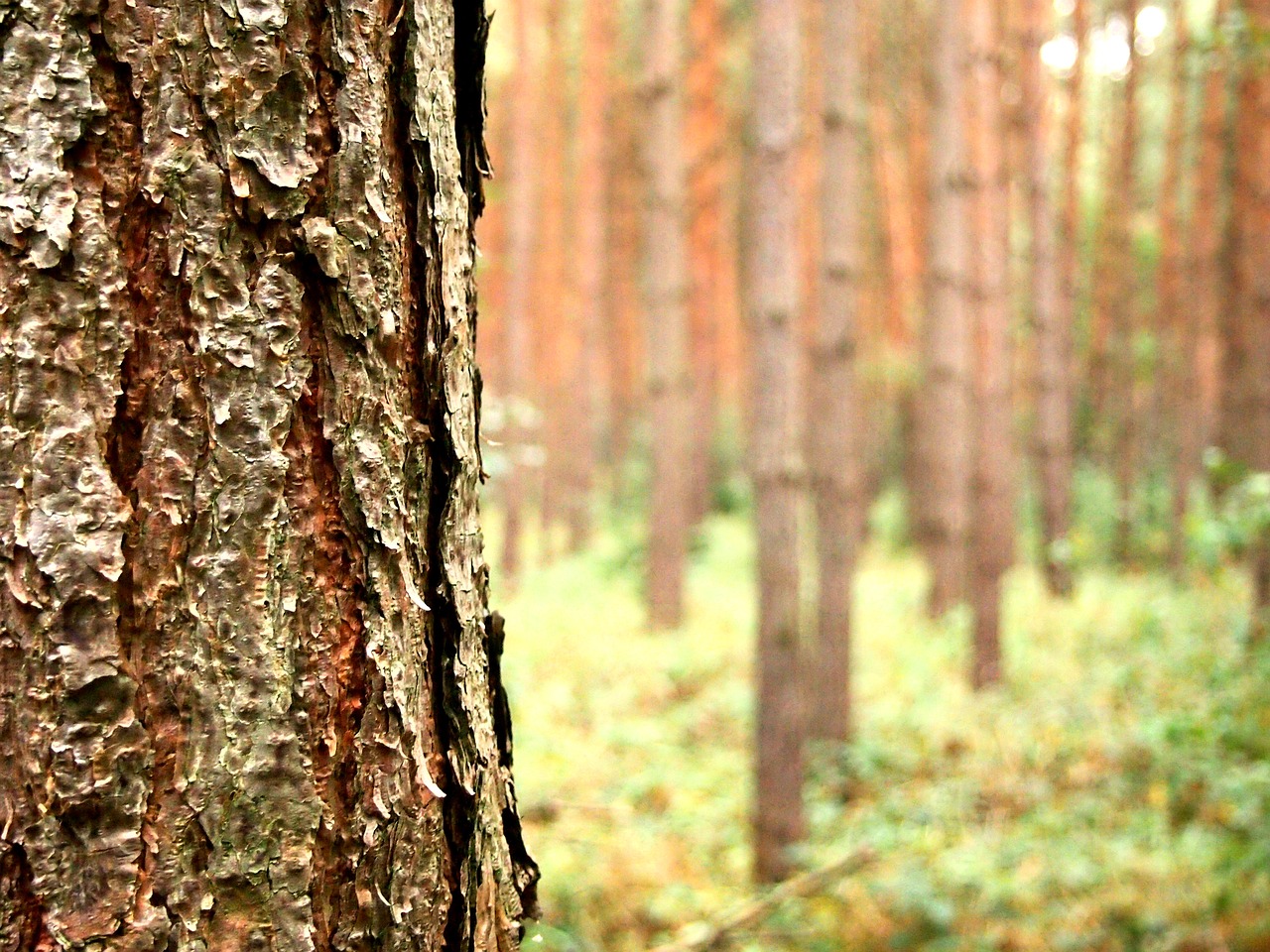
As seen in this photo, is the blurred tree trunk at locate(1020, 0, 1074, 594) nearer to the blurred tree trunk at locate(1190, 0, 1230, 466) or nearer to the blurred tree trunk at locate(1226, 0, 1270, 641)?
the blurred tree trunk at locate(1190, 0, 1230, 466)

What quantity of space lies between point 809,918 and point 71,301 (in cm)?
488

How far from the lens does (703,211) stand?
730 inches

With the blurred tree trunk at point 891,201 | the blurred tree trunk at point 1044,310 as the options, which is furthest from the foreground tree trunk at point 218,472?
the blurred tree trunk at point 891,201

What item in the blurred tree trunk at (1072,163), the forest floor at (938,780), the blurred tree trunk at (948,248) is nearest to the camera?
the forest floor at (938,780)

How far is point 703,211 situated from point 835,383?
1130 centimetres

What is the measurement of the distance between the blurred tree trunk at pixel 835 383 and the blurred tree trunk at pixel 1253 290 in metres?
2.76

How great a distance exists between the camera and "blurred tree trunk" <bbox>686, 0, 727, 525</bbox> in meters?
15.6

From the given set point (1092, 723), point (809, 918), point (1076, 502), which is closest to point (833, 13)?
point (1092, 723)

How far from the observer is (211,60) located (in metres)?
1.02

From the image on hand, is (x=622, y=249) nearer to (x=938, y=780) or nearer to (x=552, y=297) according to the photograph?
(x=552, y=297)

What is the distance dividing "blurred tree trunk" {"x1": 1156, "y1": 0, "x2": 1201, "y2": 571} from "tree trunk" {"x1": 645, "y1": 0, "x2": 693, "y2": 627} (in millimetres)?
6023

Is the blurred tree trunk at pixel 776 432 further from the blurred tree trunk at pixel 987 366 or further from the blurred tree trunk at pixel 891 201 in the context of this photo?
the blurred tree trunk at pixel 891 201

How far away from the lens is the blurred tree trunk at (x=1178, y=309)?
14.6 metres

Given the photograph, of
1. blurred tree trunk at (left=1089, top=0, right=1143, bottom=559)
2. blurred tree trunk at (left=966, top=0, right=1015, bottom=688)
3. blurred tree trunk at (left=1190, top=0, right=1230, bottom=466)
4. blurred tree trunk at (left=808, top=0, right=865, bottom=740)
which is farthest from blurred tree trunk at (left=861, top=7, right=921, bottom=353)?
blurred tree trunk at (left=808, top=0, right=865, bottom=740)
